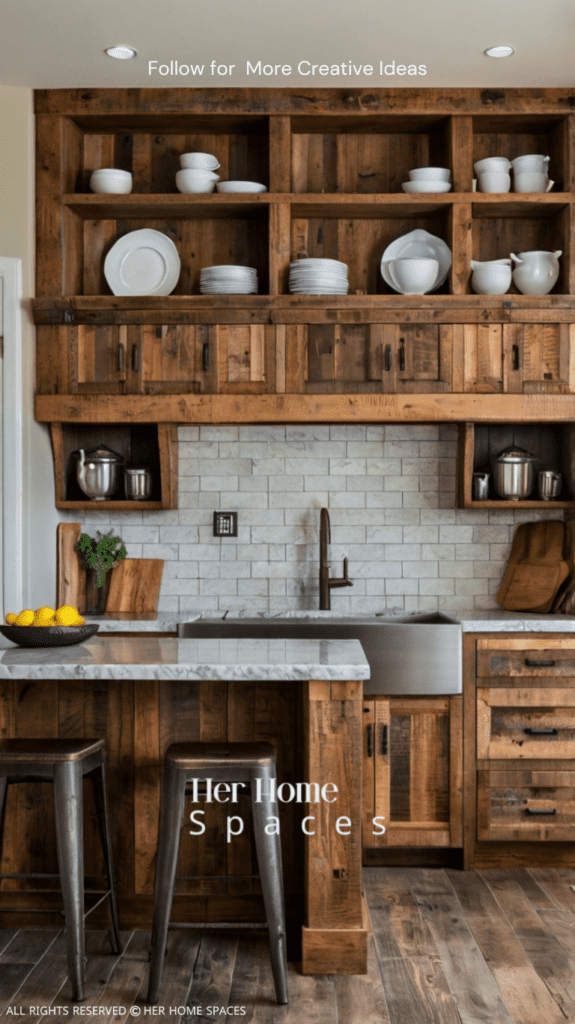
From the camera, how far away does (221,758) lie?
2602mm

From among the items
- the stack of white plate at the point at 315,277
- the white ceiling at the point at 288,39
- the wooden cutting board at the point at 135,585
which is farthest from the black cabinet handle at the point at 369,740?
the white ceiling at the point at 288,39

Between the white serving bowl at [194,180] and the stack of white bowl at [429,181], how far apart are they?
859mm

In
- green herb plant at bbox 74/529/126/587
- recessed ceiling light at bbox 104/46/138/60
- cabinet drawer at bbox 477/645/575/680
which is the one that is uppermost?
recessed ceiling light at bbox 104/46/138/60

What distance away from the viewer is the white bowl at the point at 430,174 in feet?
13.4

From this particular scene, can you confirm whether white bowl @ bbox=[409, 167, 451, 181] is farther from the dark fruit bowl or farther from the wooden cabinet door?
the dark fruit bowl

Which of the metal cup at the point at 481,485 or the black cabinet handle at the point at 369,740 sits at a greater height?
the metal cup at the point at 481,485

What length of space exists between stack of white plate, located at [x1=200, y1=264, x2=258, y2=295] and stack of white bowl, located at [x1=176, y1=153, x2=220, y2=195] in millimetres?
353

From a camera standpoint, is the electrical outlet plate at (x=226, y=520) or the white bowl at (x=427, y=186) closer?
the white bowl at (x=427, y=186)

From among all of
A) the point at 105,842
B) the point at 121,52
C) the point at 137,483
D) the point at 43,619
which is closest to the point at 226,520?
the point at 137,483

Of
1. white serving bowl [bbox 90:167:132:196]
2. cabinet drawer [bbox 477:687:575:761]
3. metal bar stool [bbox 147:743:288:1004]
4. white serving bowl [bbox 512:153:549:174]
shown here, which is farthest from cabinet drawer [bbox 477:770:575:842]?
white serving bowl [bbox 90:167:132:196]

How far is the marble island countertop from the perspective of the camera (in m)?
3.79

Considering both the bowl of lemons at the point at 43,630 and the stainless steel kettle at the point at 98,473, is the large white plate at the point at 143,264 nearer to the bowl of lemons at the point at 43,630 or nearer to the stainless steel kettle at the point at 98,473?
the stainless steel kettle at the point at 98,473

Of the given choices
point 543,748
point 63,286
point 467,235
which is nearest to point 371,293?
point 467,235

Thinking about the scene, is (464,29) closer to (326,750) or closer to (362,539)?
(362,539)
